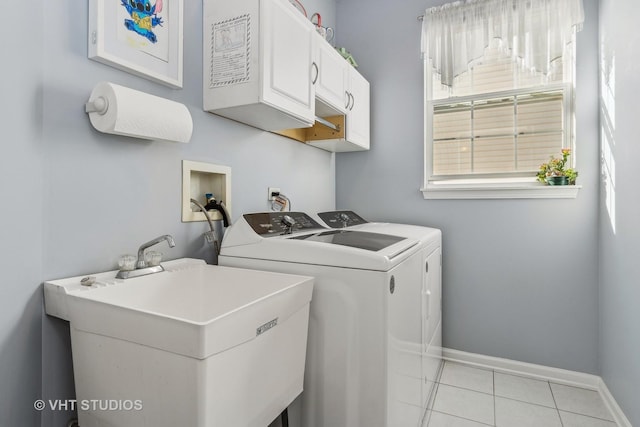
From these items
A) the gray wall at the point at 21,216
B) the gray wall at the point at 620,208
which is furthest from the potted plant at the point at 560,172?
the gray wall at the point at 21,216

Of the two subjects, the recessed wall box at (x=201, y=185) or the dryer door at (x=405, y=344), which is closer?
the dryer door at (x=405, y=344)

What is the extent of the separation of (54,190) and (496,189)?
2428 mm

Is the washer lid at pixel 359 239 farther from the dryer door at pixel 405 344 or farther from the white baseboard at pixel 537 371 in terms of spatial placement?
the white baseboard at pixel 537 371

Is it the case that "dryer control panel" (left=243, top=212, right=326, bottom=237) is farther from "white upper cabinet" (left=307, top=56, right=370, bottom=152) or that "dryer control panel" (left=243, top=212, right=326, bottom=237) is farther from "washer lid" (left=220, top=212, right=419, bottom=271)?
"white upper cabinet" (left=307, top=56, right=370, bottom=152)

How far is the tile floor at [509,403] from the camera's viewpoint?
5.99 feet

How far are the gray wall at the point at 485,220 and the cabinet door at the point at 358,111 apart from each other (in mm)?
174

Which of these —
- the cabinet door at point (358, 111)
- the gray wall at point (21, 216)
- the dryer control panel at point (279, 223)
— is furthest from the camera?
the cabinet door at point (358, 111)

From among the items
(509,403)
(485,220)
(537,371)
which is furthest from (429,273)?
(537,371)

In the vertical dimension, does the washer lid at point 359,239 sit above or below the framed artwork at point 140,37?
below

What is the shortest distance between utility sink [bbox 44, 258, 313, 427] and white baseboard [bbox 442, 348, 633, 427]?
1787 millimetres

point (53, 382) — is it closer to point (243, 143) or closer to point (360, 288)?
point (360, 288)

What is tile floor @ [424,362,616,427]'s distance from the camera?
71.9 inches

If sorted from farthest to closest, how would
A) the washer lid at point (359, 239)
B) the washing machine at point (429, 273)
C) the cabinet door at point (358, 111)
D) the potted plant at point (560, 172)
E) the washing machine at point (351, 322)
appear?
A: the cabinet door at point (358, 111)
the potted plant at point (560, 172)
the washing machine at point (429, 273)
the washer lid at point (359, 239)
the washing machine at point (351, 322)

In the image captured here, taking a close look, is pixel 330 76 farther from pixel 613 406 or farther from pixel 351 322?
→ pixel 613 406
